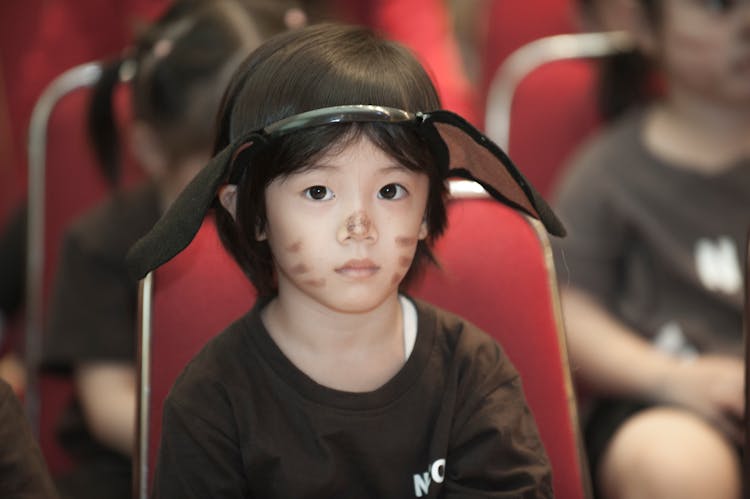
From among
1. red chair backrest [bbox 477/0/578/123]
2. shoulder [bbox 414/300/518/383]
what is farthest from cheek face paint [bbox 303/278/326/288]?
red chair backrest [bbox 477/0/578/123]

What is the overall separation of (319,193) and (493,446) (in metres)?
0.22

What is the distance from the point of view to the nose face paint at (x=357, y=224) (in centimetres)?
71

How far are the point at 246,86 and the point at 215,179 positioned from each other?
4.2 inches

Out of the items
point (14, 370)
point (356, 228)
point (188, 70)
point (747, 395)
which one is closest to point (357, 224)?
point (356, 228)

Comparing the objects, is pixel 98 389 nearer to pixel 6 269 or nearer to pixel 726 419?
pixel 6 269

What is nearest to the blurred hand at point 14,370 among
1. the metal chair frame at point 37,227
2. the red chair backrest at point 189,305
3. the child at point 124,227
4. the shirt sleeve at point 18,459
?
the metal chair frame at point 37,227

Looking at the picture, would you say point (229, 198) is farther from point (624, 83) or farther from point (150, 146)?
point (624, 83)

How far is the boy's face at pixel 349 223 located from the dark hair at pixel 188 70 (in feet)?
1.36

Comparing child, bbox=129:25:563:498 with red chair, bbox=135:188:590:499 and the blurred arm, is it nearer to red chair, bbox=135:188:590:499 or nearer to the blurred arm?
red chair, bbox=135:188:590:499

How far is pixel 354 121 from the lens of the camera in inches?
27.6

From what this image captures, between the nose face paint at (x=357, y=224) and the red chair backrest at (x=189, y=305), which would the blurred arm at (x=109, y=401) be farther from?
the nose face paint at (x=357, y=224)

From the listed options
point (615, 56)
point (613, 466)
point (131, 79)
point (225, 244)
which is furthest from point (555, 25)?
point (225, 244)

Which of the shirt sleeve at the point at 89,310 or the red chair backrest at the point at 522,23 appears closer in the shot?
A: the shirt sleeve at the point at 89,310

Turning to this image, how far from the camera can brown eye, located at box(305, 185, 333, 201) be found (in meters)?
0.73
